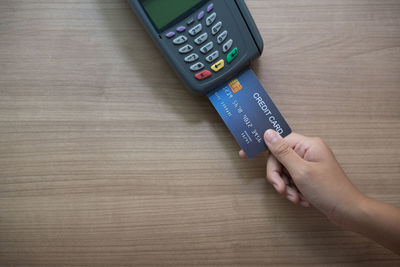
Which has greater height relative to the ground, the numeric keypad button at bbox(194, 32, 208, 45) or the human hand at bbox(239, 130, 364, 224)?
the numeric keypad button at bbox(194, 32, 208, 45)

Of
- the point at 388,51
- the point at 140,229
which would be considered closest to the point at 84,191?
the point at 140,229

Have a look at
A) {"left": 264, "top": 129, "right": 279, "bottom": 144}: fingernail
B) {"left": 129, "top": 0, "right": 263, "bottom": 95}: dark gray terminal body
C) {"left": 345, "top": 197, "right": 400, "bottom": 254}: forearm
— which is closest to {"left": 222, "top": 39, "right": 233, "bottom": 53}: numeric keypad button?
{"left": 129, "top": 0, "right": 263, "bottom": 95}: dark gray terminal body

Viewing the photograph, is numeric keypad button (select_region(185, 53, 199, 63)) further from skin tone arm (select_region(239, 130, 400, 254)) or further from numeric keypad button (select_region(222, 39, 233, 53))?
skin tone arm (select_region(239, 130, 400, 254))

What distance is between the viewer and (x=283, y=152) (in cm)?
46

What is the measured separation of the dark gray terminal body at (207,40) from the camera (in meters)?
0.49

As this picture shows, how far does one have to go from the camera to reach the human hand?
1.50 ft

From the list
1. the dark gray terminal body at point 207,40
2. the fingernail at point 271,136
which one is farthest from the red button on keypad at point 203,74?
the fingernail at point 271,136

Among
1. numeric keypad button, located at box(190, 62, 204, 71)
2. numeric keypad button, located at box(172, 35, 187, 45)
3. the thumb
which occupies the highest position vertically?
numeric keypad button, located at box(172, 35, 187, 45)

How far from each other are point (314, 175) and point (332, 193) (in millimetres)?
37

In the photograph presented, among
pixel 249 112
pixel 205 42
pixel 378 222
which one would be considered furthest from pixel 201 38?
pixel 378 222

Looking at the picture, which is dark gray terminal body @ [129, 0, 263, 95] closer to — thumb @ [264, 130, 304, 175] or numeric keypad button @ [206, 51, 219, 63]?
numeric keypad button @ [206, 51, 219, 63]

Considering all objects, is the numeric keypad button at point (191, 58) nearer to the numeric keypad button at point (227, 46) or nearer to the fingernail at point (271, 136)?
the numeric keypad button at point (227, 46)

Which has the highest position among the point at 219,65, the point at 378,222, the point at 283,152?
the point at 219,65

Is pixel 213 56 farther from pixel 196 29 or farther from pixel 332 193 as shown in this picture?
pixel 332 193
